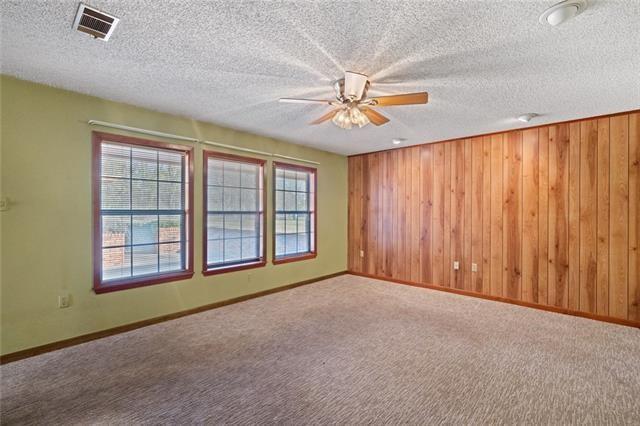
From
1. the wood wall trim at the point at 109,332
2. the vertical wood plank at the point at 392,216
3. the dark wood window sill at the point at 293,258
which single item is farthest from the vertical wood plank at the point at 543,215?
the wood wall trim at the point at 109,332

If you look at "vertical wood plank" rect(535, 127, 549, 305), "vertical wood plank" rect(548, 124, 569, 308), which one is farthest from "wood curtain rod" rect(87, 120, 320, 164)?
"vertical wood plank" rect(548, 124, 569, 308)

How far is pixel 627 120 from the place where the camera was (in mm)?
3525

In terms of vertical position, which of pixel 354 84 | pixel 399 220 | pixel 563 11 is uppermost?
pixel 563 11

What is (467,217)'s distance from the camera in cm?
477

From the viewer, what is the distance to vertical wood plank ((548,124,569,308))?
3920 mm

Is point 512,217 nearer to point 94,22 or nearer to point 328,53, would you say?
point 328,53

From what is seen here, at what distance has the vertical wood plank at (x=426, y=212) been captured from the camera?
515 centimetres

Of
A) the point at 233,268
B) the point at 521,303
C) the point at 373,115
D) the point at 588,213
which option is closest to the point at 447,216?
the point at 521,303

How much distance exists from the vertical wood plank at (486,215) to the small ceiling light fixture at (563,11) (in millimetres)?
3009

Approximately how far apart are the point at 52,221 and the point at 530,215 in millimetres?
5640

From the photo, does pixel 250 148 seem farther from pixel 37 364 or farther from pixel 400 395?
pixel 400 395

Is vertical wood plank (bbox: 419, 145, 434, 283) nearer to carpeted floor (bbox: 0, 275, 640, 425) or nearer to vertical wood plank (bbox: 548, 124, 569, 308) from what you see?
carpeted floor (bbox: 0, 275, 640, 425)

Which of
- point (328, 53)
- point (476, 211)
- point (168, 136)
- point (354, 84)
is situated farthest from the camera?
point (476, 211)

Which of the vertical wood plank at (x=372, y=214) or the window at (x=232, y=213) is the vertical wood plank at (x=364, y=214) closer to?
the vertical wood plank at (x=372, y=214)
